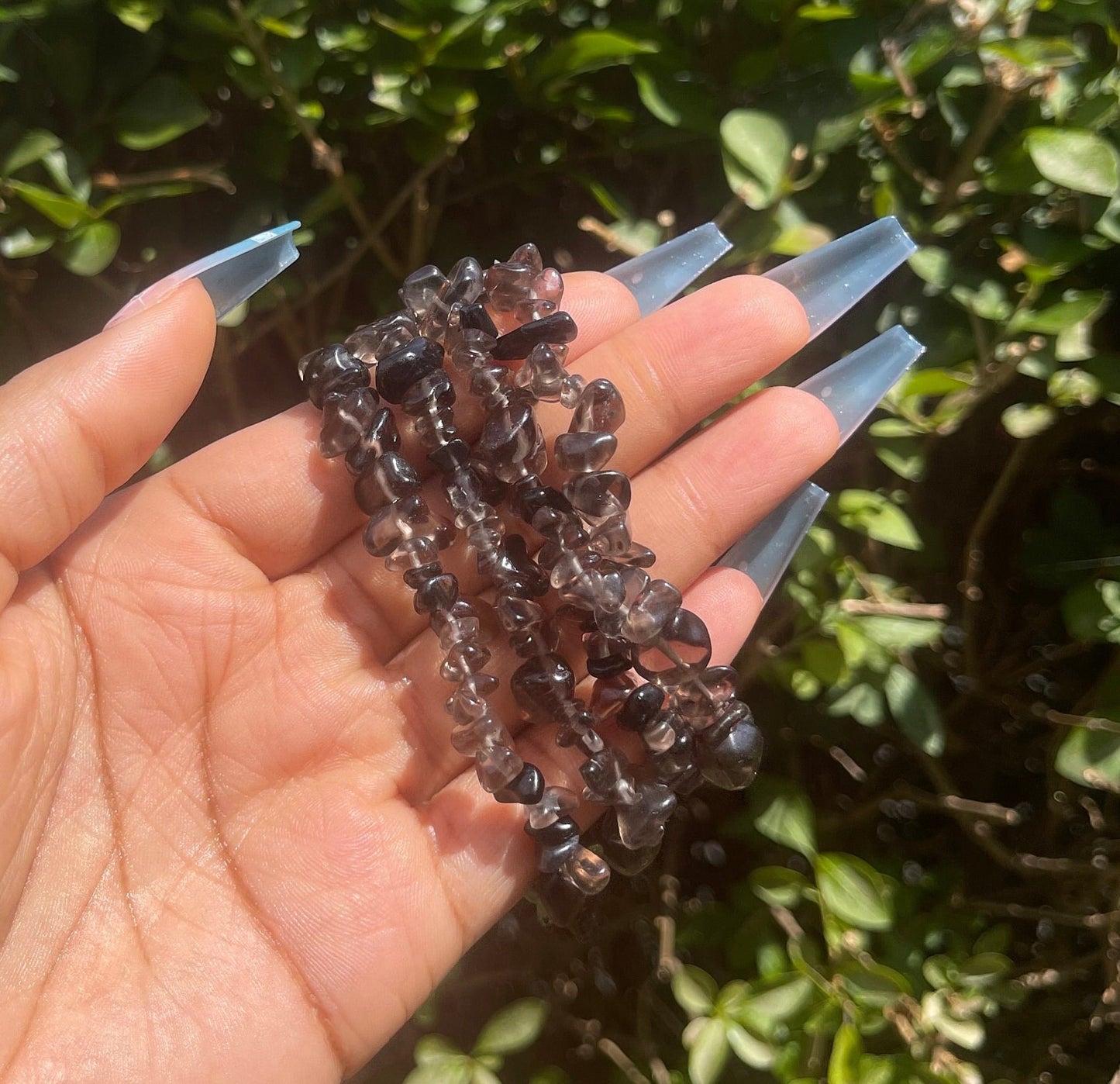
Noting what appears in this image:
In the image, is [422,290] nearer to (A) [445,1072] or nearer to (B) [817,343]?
(B) [817,343]

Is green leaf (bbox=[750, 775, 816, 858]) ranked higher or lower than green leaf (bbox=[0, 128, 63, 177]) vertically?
lower

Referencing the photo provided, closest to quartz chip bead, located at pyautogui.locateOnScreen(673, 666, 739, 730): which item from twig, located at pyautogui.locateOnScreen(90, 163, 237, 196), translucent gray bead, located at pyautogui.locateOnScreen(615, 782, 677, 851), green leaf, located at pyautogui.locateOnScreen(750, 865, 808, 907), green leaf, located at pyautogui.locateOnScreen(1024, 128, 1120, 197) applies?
translucent gray bead, located at pyautogui.locateOnScreen(615, 782, 677, 851)

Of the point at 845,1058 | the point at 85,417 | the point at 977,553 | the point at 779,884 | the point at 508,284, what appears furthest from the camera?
the point at 977,553

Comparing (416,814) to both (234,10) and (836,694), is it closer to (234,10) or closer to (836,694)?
(836,694)

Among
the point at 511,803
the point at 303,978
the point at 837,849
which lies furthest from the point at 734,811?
the point at 303,978

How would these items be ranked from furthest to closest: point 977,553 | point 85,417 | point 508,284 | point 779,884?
point 977,553
point 779,884
point 508,284
point 85,417

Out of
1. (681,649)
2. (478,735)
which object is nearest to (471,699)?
(478,735)

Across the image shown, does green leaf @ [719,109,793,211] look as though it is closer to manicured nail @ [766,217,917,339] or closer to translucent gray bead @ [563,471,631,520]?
manicured nail @ [766,217,917,339]
